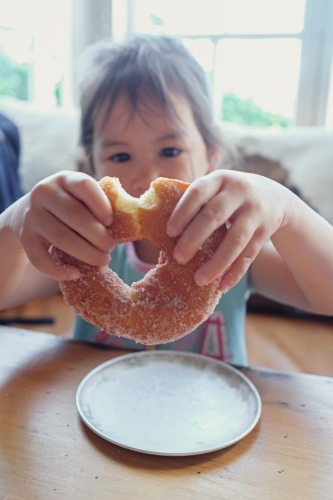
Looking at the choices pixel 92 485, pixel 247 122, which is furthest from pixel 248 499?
pixel 247 122

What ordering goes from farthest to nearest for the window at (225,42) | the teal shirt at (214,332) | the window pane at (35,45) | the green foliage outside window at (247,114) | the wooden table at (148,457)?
the window pane at (35,45) < the green foliage outside window at (247,114) < the window at (225,42) < the teal shirt at (214,332) < the wooden table at (148,457)

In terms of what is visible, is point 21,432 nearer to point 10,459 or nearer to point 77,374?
point 10,459

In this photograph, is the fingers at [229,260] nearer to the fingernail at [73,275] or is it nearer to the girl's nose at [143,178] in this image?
the fingernail at [73,275]

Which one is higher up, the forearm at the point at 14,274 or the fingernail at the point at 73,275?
the fingernail at the point at 73,275

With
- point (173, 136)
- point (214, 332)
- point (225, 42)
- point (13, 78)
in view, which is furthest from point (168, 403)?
point (13, 78)

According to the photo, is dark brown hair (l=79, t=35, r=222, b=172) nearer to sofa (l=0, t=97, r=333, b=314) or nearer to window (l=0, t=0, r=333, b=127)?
sofa (l=0, t=97, r=333, b=314)

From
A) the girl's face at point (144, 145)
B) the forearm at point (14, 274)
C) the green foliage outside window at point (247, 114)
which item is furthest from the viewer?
the green foliage outside window at point (247, 114)

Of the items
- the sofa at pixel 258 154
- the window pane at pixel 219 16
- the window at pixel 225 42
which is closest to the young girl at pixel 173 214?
the sofa at pixel 258 154

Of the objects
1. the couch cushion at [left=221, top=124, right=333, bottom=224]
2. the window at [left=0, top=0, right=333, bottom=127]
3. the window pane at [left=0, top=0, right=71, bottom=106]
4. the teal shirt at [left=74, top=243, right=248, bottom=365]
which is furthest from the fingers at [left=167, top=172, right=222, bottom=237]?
the window pane at [left=0, top=0, right=71, bottom=106]

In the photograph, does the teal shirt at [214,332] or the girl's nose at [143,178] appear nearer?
the girl's nose at [143,178]
